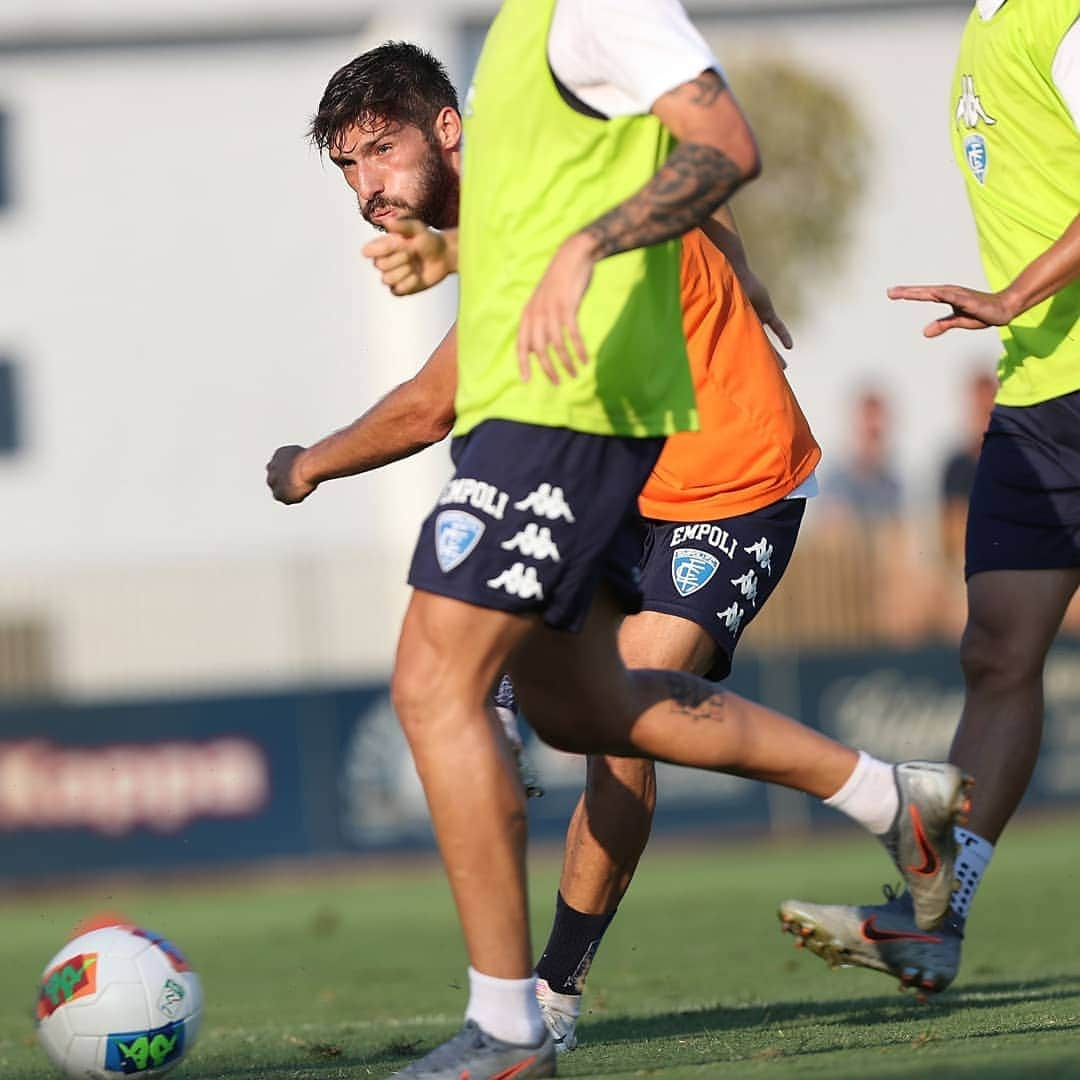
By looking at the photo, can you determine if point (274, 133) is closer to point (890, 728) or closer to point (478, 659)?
point (890, 728)

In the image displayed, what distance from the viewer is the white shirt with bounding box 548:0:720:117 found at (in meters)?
4.31

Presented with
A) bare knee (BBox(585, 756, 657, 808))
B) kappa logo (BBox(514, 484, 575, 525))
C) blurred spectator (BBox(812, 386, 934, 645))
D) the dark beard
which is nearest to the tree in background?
blurred spectator (BBox(812, 386, 934, 645))

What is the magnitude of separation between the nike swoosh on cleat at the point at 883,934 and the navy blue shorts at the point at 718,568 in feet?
2.61

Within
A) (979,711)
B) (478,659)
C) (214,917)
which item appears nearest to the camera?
(478,659)

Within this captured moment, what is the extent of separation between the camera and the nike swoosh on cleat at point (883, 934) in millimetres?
5445

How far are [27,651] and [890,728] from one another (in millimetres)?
6691

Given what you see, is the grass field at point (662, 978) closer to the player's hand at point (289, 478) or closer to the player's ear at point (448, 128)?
the player's hand at point (289, 478)

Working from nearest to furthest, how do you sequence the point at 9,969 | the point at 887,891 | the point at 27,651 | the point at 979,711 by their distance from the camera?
the point at 887,891
the point at 979,711
the point at 9,969
the point at 27,651

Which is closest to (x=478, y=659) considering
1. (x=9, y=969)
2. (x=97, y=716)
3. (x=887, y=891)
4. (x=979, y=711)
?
(x=887, y=891)

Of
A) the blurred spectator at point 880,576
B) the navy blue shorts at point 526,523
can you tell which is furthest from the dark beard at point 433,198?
the blurred spectator at point 880,576

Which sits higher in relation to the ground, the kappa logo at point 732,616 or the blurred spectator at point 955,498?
the kappa logo at point 732,616

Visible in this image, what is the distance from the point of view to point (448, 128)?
5.34 meters

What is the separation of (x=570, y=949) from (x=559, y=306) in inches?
89.9

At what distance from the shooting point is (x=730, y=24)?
29.3 meters
